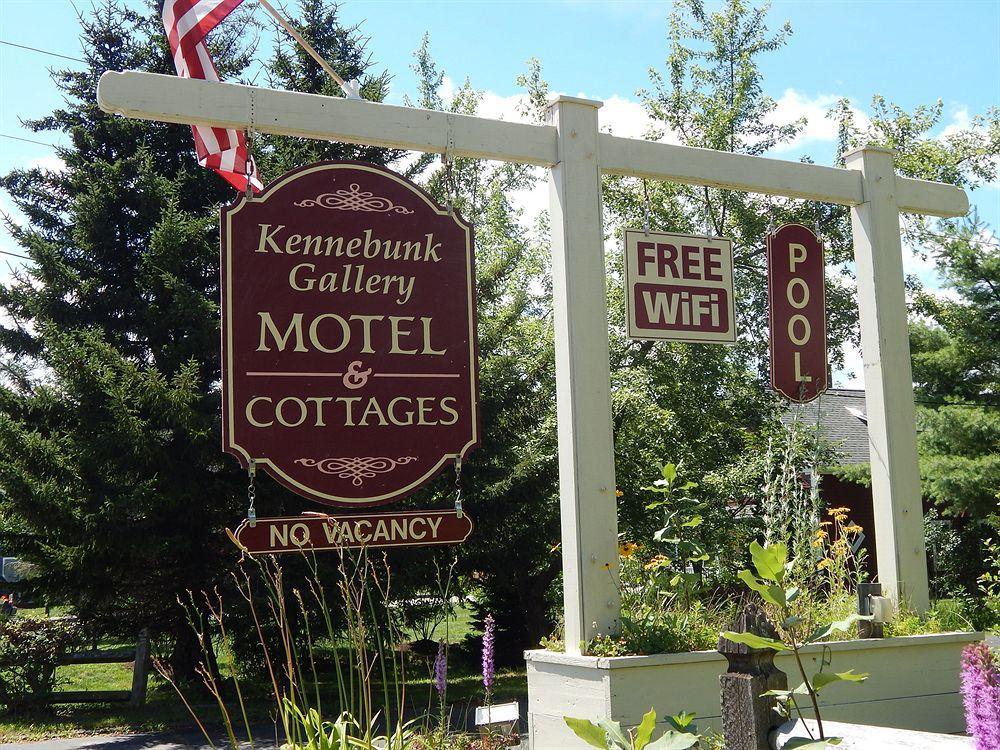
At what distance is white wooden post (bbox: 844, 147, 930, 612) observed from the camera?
6195 mm

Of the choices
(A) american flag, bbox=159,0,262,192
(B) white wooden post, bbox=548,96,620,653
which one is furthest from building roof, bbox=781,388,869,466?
(A) american flag, bbox=159,0,262,192

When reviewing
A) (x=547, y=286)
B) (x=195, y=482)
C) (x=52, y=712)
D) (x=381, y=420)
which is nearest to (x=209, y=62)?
(x=381, y=420)

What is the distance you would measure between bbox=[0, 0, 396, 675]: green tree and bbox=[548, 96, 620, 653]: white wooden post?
6.11 meters

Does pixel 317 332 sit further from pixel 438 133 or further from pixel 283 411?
pixel 438 133

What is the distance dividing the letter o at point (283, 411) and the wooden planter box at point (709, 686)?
1898 millimetres

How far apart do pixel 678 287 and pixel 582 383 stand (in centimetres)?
91

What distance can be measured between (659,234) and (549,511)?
284 inches

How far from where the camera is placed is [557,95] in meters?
5.56

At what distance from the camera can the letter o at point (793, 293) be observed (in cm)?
612

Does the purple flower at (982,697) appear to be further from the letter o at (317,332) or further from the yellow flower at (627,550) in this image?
the yellow flower at (627,550)

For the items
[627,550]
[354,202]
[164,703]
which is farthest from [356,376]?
[164,703]

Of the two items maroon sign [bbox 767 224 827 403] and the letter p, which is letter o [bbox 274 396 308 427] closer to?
maroon sign [bbox 767 224 827 403]

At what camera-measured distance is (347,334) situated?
15.0ft

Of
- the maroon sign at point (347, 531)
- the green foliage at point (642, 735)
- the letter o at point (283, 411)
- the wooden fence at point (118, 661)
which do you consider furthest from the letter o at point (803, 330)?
the wooden fence at point (118, 661)
